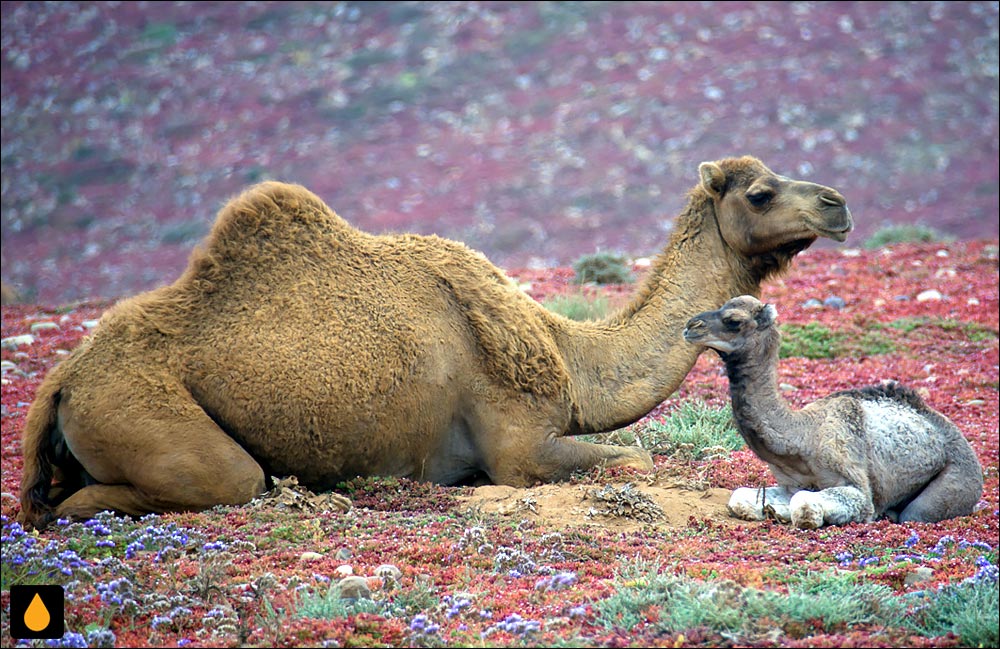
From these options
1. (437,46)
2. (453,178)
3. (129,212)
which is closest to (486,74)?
(437,46)

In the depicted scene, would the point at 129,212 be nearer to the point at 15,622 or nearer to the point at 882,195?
the point at 882,195

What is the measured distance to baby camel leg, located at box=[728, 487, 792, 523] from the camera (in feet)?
23.3

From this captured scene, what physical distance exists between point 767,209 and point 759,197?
0.10 metres

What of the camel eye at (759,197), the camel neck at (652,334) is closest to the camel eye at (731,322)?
the camel neck at (652,334)

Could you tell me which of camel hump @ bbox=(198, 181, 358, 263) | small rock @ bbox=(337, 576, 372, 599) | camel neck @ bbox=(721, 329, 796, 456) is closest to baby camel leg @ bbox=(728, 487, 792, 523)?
camel neck @ bbox=(721, 329, 796, 456)

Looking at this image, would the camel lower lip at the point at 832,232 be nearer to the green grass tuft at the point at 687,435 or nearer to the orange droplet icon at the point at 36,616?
the green grass tuft at the point at 687,435

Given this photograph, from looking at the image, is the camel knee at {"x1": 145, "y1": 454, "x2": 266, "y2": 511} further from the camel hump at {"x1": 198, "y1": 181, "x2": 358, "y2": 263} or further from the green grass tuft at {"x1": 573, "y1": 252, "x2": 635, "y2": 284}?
the green grass tuft at {"x1": 573, "y1": 252, "x2": 635, "y2": 284}

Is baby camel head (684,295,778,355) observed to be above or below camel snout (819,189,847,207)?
below

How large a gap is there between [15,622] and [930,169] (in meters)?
32.2

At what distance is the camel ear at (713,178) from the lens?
321 inches

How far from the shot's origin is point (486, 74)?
39062 mm

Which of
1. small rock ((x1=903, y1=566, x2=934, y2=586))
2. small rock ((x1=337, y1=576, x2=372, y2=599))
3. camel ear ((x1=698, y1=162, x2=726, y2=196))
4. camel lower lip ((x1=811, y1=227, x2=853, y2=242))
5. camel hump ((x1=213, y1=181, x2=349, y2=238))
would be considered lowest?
small rock ((x1=903, y1=566, x2=934, y2=586))

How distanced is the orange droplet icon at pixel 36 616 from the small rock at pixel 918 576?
149 inches

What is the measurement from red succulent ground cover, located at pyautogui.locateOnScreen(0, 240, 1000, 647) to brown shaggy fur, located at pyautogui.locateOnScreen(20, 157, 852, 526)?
327mm
